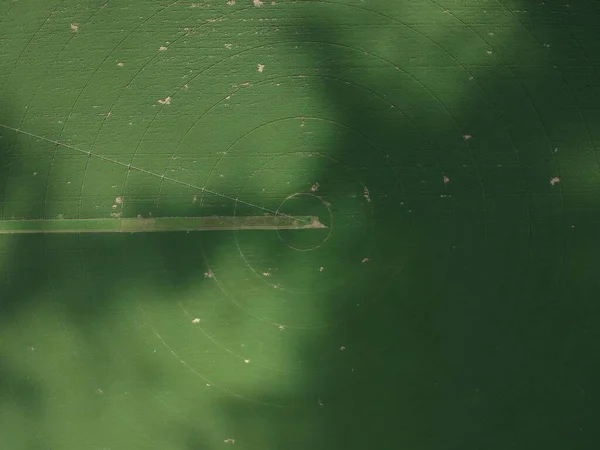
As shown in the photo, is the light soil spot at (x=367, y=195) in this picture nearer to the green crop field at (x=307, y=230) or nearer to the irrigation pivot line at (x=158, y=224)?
the green crop field at (x=307, y=230)

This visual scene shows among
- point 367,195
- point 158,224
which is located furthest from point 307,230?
point 158,224

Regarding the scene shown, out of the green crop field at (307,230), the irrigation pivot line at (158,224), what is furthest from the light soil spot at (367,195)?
the irrigation pivot line at (158,224)

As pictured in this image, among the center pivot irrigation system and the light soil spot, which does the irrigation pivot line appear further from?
the light soil spot

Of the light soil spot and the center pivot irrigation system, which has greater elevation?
the light soil spot

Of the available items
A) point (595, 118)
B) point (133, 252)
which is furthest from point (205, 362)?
point (595, 118)

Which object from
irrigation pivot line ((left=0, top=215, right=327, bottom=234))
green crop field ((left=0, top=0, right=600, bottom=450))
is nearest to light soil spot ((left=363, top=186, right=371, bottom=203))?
green crop field ((left=0, top=0, right=600, bottom=450))

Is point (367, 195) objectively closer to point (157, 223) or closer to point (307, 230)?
point (307, 230)

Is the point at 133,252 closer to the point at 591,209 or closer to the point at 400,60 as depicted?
the point at 400,60
